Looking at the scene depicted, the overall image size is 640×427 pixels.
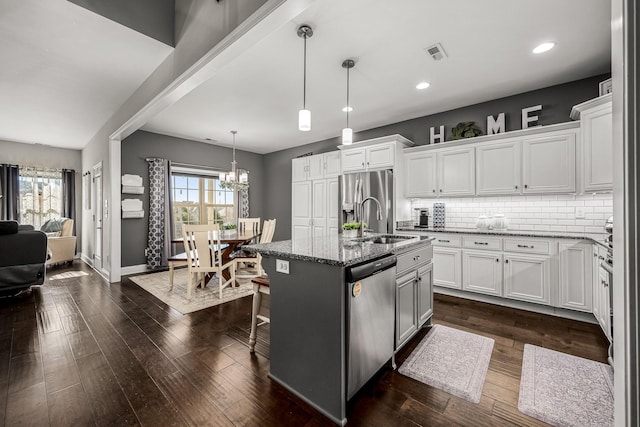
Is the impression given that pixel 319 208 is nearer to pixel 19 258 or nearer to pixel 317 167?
pixel 317 167

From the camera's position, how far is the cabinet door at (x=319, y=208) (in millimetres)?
5465

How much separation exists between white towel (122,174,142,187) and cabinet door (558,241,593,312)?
6541 mm

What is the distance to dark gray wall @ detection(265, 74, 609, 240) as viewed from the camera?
3.31 m

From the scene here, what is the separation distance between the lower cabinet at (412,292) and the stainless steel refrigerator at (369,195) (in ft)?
5.21

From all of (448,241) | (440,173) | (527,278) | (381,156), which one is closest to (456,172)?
(440,173)

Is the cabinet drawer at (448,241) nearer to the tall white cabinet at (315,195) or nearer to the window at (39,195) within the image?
the tall white cabinet at (315,195)

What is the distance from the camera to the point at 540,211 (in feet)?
11.7

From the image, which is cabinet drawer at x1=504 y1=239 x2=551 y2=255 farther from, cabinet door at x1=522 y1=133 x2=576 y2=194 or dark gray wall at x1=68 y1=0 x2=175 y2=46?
dark gray wall at x1=68 y1=0 x2=175 y2=46

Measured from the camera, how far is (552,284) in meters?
3.04

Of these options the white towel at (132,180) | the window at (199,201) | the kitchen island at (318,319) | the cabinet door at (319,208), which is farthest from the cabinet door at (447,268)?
the white towel at (132,180)

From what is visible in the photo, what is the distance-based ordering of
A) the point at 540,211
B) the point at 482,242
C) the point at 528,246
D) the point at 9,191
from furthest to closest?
the point at 9,191
the point at 540,211
the point at 482,242
the point at 528,246

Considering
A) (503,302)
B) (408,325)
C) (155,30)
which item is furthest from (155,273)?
(503,302)

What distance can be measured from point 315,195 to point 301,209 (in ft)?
1.65

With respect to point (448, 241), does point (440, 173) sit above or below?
above
